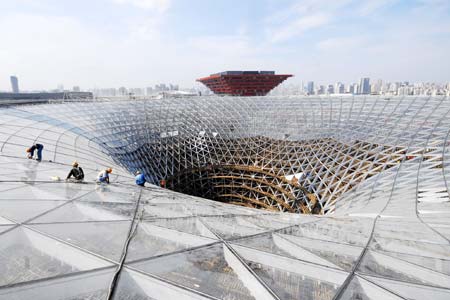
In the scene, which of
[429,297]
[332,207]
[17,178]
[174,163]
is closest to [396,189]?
[332,207]

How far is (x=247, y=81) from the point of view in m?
115

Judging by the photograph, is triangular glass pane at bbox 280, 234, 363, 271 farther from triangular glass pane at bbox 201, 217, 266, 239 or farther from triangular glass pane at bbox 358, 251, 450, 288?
triangular glass pane at bbox 201, 217, 266, 239

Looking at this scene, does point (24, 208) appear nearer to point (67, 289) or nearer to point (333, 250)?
point (67, 289)

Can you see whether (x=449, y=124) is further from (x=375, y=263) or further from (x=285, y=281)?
(x=285, y=281)

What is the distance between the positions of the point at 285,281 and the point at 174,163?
3634 centimetres

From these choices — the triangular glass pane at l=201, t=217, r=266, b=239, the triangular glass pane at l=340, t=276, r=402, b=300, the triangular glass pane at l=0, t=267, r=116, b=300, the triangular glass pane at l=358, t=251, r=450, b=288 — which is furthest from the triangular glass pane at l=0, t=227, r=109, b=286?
the triangular glass pane at l=358, t=251, r=450, b=288

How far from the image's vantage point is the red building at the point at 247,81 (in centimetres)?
11275

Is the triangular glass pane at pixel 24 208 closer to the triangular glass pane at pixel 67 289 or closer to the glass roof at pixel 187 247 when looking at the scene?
the glass roof at pixel 187 247

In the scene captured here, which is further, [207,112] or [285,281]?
[207,112]

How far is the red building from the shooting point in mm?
112750

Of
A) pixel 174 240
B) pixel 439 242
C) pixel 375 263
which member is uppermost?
pixel 174 240

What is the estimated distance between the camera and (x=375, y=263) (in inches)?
242

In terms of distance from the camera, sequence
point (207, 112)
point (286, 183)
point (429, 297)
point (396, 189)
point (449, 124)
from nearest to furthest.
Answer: point (429, 297) < point (396, 189) < point (449, 124) < point (286, 183) < point (207, 112)

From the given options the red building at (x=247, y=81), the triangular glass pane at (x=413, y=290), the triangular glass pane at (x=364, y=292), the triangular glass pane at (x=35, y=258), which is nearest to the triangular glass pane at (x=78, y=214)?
the triangular glass pane at (x=35, y=258)
